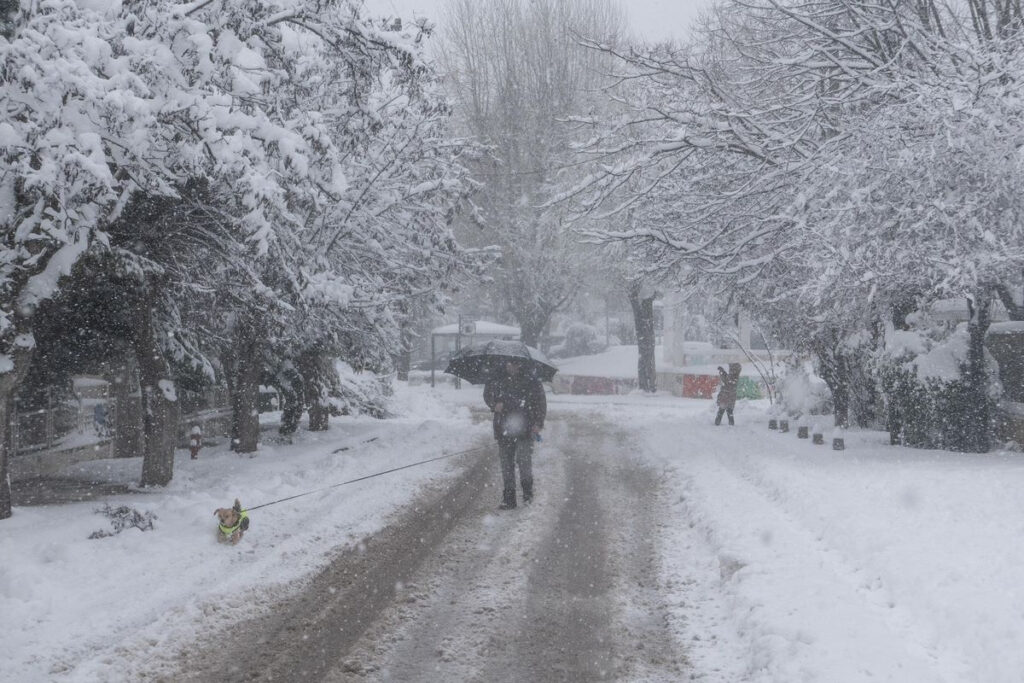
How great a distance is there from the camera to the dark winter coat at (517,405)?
32.9ft

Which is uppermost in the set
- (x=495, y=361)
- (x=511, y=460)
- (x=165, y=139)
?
(x=165, y=139)

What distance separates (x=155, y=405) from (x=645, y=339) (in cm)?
2462

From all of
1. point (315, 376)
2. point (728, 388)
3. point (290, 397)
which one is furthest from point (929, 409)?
point (290, 397)

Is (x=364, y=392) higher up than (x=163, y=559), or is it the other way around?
(x=364, y=392)

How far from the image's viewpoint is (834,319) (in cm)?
1526

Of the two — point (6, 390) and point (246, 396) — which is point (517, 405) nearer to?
point (6, 390)

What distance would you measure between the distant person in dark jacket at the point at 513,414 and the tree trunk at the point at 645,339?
22.3m

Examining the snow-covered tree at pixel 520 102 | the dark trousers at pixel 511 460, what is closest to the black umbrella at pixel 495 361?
the dark trousers at pixel 511 460

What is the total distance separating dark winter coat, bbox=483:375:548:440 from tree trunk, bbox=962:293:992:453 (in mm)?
7181

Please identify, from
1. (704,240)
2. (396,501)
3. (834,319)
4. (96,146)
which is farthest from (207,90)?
(834,319)

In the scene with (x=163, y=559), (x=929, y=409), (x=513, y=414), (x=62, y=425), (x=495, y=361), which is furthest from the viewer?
(x=929, y=409)

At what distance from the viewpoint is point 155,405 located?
1081cm

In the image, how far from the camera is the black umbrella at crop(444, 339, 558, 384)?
10461mm

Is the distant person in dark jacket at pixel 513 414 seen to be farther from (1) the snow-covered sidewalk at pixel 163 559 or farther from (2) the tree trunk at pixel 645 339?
(2) the tree trunk at pixel 645 339
